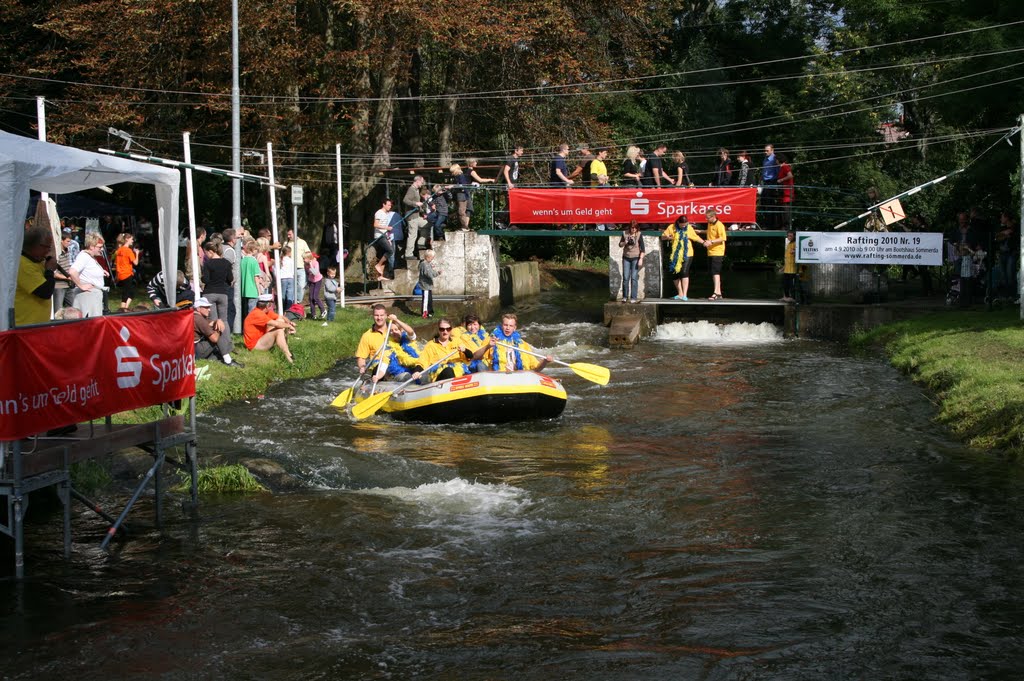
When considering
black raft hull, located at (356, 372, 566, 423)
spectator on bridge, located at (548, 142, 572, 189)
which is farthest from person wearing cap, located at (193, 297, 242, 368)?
spectator on bridge, located at (548, 142, 572, 189)

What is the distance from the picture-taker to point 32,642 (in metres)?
8.41

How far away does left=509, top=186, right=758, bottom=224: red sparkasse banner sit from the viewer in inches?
1131

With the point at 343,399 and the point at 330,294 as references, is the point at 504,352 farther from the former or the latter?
the point at 330,294

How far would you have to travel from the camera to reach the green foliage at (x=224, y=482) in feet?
41.5

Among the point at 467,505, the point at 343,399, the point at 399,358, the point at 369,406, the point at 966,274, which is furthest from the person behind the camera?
the point at 966,274

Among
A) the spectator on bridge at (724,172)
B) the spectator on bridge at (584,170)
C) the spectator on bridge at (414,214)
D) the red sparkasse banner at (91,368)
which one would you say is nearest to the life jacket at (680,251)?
the spectator on bridge at (724,172)

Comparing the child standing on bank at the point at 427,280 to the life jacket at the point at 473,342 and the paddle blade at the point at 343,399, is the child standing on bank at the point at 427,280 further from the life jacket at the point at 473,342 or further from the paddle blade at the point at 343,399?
the paddle blade at the point at 343,399

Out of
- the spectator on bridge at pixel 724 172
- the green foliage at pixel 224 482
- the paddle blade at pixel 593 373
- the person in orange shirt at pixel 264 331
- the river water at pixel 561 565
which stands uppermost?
the spectator on bridge at pixel 724 172

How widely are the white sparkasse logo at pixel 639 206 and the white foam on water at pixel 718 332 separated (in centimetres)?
294

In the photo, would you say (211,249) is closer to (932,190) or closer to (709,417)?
(709,417)

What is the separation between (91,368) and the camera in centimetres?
989

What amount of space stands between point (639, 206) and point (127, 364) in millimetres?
20244

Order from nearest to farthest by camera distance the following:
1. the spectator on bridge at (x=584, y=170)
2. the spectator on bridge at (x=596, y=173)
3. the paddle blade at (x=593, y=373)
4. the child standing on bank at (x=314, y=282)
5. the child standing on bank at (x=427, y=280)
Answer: the paddle blade at (x=593, y=373), the child standing on bank at (x=314, y=282), the child standing on bank at (x=427, y=280), the spectator on bridge at (x=596, y=173), the spectator on bridge at (x=584, y=170)

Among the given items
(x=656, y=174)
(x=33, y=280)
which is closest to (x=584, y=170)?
(x=656, y=174)
